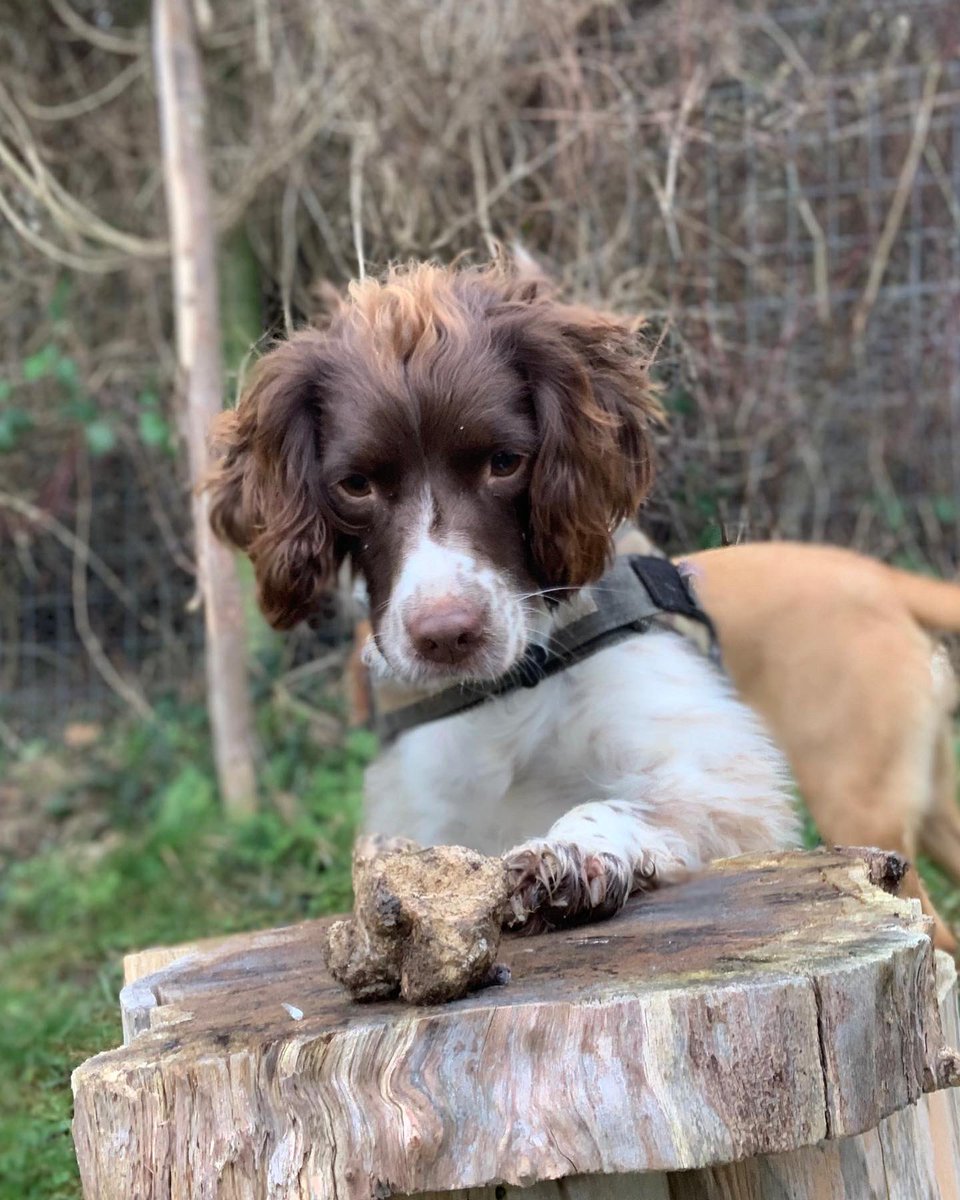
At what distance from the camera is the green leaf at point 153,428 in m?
4.82

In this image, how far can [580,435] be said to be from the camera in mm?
2293

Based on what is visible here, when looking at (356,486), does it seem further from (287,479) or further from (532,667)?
(532,667)

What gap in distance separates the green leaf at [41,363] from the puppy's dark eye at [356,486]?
3186 millimetres

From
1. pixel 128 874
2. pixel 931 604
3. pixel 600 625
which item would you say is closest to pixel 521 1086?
pixel 600 625

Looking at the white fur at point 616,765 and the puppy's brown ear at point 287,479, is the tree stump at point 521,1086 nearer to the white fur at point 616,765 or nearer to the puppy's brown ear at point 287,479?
the white fur at point 616,765

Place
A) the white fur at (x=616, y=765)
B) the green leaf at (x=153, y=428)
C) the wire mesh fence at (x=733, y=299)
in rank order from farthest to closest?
the green leaf at (x=153, y=428)
the wire mesh fence at (x=733, y=299)
the white fur at (x=616, y=765)

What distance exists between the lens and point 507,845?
2.55m

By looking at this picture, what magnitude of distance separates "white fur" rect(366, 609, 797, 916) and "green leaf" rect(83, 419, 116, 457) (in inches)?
112

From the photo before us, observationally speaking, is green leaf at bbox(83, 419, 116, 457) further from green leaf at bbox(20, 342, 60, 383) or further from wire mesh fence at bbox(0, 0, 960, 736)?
green leaf at bbox(20, 342, 60, 383)

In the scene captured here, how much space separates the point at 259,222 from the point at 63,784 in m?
2.70

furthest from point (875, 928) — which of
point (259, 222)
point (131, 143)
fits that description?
point (131, 143)

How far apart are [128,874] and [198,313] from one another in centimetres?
194

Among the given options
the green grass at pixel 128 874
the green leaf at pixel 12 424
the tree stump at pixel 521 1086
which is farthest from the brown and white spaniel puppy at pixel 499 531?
the green leaf at pixel 12 424

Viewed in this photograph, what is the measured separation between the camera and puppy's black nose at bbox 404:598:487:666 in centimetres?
204
